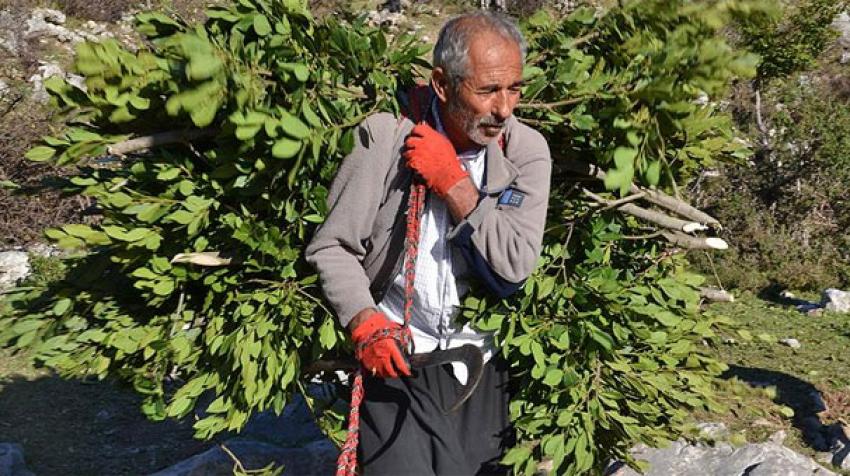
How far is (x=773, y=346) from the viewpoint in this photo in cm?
612

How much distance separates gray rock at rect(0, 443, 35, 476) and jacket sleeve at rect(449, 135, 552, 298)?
119 inches

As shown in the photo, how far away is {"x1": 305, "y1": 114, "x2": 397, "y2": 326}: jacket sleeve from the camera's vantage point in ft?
7.20

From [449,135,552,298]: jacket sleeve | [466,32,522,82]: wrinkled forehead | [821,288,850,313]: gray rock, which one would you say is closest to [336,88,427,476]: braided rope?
[449,135,552,298]: jacket sleeve

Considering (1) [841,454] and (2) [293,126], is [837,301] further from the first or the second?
(2) [293,126]

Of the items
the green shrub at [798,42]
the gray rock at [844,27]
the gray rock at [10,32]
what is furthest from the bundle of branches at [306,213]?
the gray rock at [844,27]

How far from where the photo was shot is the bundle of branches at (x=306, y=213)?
2092mm

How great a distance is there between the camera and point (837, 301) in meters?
6.96

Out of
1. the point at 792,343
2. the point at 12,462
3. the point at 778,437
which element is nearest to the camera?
the point at 12,462

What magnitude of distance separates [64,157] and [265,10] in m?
0.66

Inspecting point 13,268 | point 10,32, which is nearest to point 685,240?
point 13,268

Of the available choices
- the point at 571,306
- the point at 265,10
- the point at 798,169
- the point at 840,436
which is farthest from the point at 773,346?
the point at 265,10

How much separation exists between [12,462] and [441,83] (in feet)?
10.8

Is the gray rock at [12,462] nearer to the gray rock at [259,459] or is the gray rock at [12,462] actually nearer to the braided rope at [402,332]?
the gray rock at [259,459]

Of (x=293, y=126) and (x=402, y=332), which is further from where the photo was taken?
(x=402, y=332)
